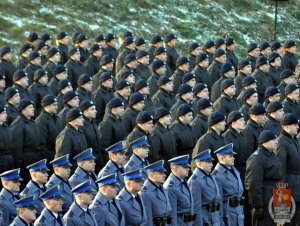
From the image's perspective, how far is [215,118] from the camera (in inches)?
715

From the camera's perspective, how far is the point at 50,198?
14.1 m

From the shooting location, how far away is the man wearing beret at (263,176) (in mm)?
17312

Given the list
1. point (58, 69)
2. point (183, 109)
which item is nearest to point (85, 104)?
point (183, 109)

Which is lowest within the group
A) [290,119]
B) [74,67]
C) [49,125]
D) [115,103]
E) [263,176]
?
[74,67]

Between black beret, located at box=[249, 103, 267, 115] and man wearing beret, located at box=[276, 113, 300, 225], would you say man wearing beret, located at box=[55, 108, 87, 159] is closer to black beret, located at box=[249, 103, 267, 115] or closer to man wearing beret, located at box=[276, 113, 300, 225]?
black beret, located at box=[249, 103, 267, 115]

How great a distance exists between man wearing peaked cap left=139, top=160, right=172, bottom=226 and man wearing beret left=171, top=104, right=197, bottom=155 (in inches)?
134

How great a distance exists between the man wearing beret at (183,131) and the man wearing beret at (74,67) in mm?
5042

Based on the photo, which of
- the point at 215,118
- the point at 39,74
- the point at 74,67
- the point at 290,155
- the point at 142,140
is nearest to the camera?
the point at 142,140

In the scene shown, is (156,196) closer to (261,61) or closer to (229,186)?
(229,186)

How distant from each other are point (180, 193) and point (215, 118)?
265 centimetres

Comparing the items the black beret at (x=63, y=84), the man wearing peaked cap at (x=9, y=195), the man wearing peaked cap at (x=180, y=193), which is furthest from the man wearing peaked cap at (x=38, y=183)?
the black beret at (x=63, y=84)

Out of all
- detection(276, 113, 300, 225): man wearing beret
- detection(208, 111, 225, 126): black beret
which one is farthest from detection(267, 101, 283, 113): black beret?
detection(208, 111, 225, 126): black beret

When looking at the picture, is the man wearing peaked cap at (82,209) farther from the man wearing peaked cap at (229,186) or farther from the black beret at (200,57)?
the black beret at (200,57)

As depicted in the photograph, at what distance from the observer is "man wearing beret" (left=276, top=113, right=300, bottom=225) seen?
17.9 meters
